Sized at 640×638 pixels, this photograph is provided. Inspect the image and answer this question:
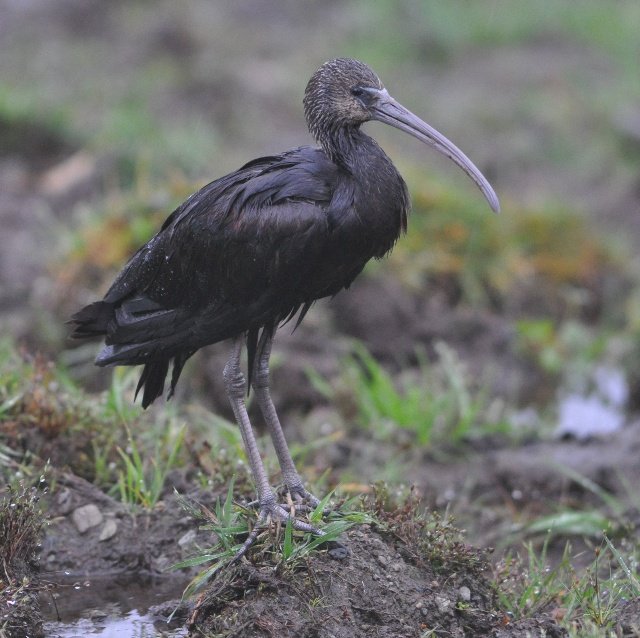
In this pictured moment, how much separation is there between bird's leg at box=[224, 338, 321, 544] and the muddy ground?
0.28 metres

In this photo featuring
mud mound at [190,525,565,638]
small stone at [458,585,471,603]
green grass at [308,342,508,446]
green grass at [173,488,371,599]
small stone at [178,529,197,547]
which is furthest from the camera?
green grass at [308,342,508,446]

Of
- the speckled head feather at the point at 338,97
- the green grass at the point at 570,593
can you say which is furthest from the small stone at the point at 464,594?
the speckled head feather at the point at 338,97

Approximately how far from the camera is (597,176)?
12961 mm

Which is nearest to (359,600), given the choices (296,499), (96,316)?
(296,499)

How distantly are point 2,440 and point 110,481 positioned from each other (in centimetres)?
53

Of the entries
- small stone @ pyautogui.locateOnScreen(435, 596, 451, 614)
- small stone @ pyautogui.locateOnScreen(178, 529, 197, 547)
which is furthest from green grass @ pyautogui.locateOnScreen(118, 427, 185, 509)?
small stone @ pyautogui.locateOnScreen(435, 596, 451, 614)

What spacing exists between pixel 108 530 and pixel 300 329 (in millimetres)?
3492

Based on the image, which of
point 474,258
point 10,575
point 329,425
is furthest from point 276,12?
point 10,575

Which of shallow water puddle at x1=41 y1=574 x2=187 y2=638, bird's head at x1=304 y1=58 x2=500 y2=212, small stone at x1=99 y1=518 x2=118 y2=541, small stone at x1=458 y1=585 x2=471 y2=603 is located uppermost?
bird's head at x1=304 y1=58 x2=500 y2=212

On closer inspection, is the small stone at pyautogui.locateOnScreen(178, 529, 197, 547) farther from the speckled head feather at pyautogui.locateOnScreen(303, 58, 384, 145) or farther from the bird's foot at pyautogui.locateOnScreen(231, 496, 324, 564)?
the speckled head feather at pyautogui.locateOnScreen(303, 58, 384, 145)

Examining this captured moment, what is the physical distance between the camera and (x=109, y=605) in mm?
5098

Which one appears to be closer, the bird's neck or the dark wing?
the dark wing

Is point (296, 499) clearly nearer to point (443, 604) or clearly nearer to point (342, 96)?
point (443, 604)

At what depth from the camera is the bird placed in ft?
15.8
